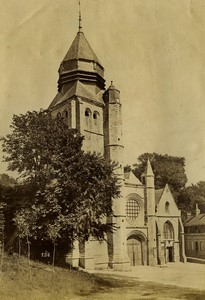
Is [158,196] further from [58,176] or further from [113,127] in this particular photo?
[58,176]

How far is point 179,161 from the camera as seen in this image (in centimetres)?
4009

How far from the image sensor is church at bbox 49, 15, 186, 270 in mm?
25953

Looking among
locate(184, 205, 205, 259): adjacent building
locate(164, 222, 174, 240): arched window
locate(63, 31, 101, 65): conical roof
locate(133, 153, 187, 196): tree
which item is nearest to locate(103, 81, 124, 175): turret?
locate(63, 31, 101, 65): conical roof

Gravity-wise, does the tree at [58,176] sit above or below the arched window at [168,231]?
above

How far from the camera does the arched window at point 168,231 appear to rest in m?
32.8

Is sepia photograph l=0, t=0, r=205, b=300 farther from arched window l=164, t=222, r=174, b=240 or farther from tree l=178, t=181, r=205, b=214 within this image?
tree l=178, t=181, r=205, b=214

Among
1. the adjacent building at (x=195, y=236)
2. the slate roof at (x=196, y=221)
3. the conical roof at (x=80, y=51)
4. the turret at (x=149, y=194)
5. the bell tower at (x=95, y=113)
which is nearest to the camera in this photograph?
the bell tower at (x=95, y=113)

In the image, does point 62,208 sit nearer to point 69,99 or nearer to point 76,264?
point 76,264

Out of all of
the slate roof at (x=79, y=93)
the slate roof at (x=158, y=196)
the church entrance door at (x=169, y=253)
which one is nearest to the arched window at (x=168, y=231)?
the church entrance door at (x=169, y=253)

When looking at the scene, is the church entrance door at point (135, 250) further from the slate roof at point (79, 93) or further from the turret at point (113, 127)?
the slate roof at point (79, 93)

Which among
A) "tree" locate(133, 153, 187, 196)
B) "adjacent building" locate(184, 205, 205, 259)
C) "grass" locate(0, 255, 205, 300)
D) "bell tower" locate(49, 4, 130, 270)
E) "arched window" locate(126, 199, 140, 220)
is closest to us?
"grass" locate(0, 255, 205, 300)

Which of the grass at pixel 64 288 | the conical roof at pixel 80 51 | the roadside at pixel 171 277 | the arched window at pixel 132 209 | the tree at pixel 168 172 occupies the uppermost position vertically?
the conical roof at pixel 80 51

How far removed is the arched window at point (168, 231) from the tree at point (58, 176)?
14666 mm

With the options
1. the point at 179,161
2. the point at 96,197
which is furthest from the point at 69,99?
the point at 179,161
